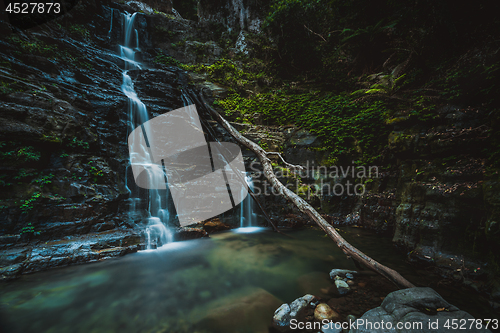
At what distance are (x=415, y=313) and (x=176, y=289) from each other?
3.65m

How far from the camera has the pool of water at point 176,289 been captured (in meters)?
2.59

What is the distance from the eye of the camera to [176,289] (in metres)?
3.37

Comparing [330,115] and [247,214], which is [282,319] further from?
[330,115]

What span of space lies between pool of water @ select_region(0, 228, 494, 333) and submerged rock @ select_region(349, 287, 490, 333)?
4.16ft

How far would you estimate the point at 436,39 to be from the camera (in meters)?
5.69

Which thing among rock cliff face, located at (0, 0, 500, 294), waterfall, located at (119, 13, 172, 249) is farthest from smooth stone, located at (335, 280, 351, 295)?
waterfall, located at (119, 13, 172, 249)

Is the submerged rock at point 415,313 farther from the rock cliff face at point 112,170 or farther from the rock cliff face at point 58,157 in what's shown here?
the rock cliff face at point 58,157

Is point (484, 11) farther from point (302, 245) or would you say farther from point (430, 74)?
point (302, 245)

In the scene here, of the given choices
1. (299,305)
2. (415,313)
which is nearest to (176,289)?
(299,305)

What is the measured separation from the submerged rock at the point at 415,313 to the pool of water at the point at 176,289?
127 centimetres

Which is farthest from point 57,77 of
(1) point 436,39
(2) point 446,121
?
(1) point 436,39

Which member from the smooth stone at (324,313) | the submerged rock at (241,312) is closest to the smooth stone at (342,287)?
the smooth stone at (324,313)

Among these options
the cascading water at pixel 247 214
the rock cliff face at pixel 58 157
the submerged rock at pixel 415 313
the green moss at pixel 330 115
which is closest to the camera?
the submerged rock at pixel 415 313

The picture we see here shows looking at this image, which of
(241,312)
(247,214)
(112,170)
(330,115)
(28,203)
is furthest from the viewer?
(330,115)
